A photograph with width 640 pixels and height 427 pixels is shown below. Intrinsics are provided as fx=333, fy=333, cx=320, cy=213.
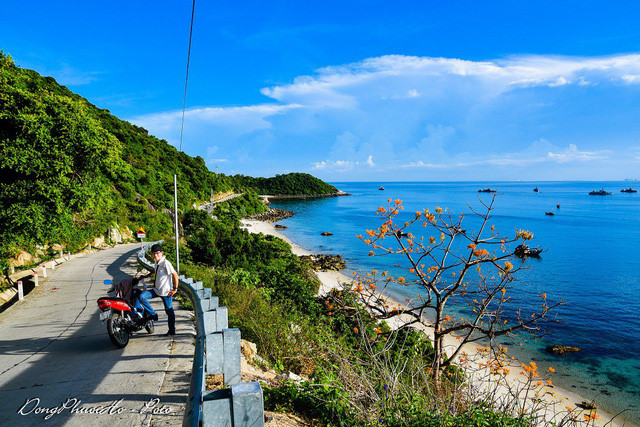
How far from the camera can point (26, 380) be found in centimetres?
512

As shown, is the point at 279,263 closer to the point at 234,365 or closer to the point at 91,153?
the point at 91,153

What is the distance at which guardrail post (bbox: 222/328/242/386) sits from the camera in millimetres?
3480

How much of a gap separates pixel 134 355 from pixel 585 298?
3183 centimetres

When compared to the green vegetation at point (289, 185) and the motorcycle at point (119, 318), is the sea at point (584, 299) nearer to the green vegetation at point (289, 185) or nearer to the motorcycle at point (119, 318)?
the motorcycle at point (119, 318)

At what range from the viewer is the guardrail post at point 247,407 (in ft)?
6.84

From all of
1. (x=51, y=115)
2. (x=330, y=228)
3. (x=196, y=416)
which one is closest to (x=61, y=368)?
(x=196, y=416)

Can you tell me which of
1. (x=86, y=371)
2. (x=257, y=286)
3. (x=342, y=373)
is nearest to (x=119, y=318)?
(x=86, y=371)

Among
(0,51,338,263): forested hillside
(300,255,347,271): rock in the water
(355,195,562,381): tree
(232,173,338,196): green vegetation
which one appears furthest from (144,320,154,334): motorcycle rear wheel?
(232,173,338,196): green vegetation

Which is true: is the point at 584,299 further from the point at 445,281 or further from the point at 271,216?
the point at 271,216

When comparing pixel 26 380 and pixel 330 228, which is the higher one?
pixel 26 380

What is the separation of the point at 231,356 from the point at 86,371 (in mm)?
3394

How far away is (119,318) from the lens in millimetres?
6012

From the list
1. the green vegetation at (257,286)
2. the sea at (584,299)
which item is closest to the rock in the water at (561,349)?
the sea at (584,299)

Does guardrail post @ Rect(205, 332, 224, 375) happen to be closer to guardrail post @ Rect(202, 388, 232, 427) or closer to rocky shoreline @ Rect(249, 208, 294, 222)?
guardrail post @ Rect(202, 388, 232, 427)
